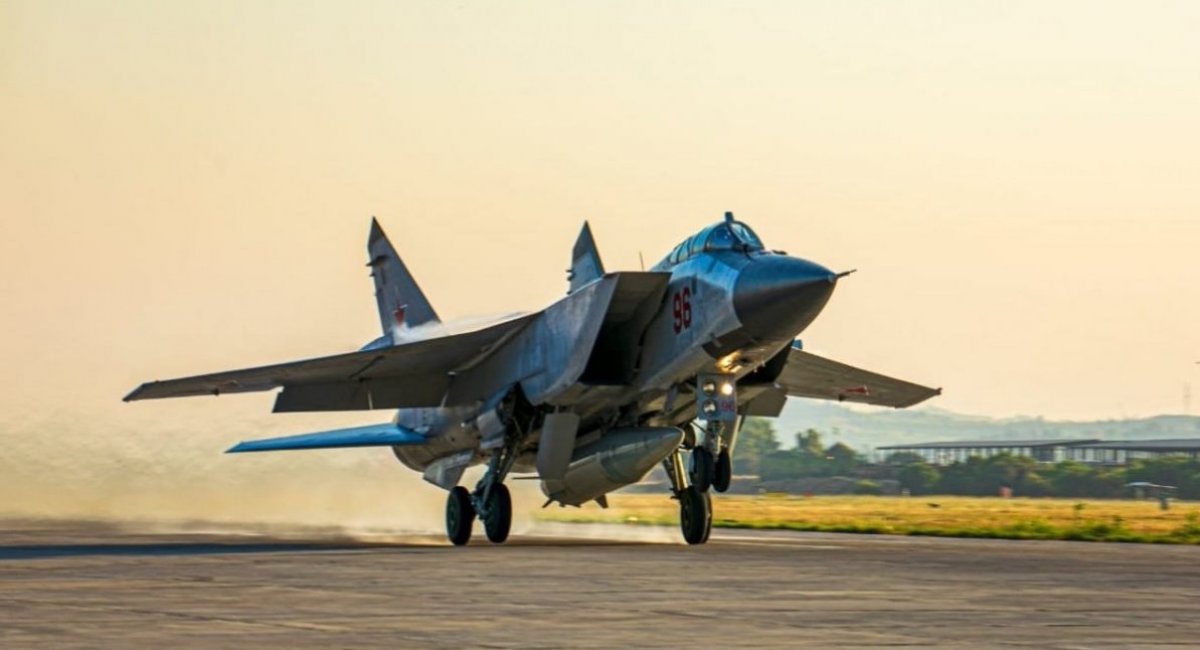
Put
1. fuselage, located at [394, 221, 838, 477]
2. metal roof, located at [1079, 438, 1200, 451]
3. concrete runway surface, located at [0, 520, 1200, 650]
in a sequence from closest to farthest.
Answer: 1. concrete runway surface, located at [0, 520, 1200, 650]
2. fuselage, located at [394, 221, 838, 477]
3. metal roof, located at [1079, 438, 1200, 451]

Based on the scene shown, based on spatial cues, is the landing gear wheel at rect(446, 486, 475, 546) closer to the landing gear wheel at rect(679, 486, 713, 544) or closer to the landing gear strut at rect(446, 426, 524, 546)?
the landing gear strut at rect(446, 426, 524, 546)

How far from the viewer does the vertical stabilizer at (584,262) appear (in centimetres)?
2089

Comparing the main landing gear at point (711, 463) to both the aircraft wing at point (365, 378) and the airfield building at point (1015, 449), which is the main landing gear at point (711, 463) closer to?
the aircraft wing at point (365, 378)

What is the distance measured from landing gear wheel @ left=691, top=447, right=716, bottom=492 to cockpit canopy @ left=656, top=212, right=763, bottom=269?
7.27 ft

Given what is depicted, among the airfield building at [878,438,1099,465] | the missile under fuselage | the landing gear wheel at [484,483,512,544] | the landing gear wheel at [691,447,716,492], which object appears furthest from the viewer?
the airfield building at [878,438,1099,465]

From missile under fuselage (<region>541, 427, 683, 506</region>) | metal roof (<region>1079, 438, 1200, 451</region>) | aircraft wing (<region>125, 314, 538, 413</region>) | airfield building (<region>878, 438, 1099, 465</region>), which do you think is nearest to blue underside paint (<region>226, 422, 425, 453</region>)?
aircraft wing (<region>125, 314, 538, 413</region>)

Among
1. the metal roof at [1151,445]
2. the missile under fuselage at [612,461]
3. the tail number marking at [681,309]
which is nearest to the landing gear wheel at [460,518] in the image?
the missile under fuselage at [612,461]

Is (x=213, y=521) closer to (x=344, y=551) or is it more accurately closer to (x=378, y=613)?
(x=344, y=551)

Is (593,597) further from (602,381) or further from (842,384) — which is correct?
(842,384)

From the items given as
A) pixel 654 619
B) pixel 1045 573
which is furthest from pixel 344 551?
pixel 654 619

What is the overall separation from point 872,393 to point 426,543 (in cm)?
706

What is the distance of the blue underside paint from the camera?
2466 cm

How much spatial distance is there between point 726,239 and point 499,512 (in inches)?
193

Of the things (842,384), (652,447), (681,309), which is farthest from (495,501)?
(842,384)
